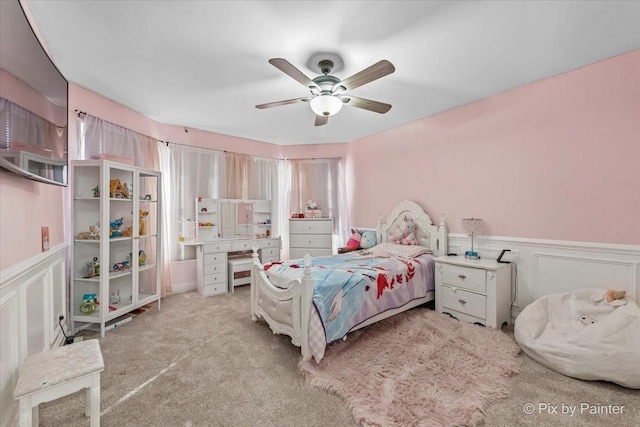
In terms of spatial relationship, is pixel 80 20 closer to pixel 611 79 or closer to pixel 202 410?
pixel 202 410

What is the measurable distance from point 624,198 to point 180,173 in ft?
18.1

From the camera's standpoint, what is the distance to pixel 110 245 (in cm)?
326

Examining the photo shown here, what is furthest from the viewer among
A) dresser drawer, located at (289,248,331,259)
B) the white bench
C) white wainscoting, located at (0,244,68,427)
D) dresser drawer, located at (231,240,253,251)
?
dresser drawer, located at (289,248,331,259)

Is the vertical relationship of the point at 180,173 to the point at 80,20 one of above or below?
below

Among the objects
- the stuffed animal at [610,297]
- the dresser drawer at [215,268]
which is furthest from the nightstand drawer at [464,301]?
the dresser drawer at [215,268]

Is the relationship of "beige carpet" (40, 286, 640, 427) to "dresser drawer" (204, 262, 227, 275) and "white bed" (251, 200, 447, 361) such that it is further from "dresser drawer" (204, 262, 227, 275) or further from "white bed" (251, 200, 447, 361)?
"dresser drawer" (204, 262, 227, 275)

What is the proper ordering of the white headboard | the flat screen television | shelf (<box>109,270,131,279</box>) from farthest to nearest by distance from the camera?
the white headboard
shelf (<box>109,270,131,279</box>)
the flat screen television

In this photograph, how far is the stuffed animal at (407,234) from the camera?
4.01 meters

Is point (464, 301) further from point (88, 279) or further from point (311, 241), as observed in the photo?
point (88, 279)

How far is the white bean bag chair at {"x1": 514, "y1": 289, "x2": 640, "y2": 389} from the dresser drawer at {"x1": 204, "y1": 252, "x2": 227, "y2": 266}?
395 cm

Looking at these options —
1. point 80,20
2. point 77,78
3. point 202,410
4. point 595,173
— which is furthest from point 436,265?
point 77,78

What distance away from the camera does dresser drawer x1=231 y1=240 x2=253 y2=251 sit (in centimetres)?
458

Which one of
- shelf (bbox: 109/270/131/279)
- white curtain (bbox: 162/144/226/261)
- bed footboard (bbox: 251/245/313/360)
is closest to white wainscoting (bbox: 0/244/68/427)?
shelf (bbox: 109/270/131/279)

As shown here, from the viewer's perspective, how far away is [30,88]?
1.42 metres
